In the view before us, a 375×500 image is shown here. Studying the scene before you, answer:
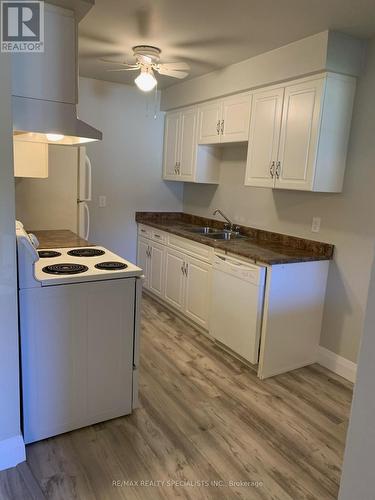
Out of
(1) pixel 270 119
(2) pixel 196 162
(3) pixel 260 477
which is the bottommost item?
(3) pixel 260 477

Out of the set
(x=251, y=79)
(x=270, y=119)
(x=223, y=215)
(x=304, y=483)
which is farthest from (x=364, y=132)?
(x=304, y=483)

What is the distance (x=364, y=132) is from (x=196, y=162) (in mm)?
1905

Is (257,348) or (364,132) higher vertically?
(364,132)

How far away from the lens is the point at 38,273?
2.08 metres

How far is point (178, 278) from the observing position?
4.04 metres

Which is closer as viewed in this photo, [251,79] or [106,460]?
[106,460]

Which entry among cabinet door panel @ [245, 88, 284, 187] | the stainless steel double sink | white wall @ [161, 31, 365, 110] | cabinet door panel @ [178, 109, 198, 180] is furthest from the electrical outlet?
cabinet door panel @ [178, 109, 198, 180]

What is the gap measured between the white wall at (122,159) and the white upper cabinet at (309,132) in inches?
78.5

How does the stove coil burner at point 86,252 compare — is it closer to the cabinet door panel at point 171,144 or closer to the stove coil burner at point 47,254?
the stove coil burner at point 47,254

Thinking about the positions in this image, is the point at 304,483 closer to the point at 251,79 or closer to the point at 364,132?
the point at 364,132

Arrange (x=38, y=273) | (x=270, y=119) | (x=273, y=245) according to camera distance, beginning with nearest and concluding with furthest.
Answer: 1. (x=38, y=273)
2. (x=270, y=119)
3. (x=273, y=245)

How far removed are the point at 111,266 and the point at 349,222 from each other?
1.89 m

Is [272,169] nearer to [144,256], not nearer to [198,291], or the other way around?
[198,291]

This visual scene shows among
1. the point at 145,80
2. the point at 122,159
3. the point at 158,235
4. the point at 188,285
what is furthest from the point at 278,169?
the point at 122,159
